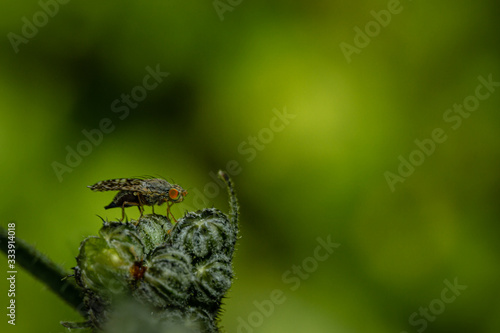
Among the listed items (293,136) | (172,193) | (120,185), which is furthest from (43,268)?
(293,136)

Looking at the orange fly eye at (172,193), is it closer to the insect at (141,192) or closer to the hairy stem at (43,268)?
the insect at (141,192)

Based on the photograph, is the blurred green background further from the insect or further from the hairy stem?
the hairy stem

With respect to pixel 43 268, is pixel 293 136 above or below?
above

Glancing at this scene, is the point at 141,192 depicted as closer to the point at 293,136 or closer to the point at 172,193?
the point at 172,193

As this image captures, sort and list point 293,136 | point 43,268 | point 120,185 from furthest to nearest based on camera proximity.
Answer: point 293,136 < point 120,185 < point 43,268

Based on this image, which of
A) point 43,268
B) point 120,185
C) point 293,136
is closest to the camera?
point 43,268

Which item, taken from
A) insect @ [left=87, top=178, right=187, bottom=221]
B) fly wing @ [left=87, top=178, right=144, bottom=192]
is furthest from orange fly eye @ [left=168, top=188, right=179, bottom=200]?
fly wing @ [left=87, top=178, right=144, bottom=192]

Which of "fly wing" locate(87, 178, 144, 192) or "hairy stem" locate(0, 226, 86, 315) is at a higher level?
"fly wing" locate(87, 178, 144, 192)

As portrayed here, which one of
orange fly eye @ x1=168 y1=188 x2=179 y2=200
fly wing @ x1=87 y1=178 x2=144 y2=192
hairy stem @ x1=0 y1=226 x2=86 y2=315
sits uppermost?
orange fly eye @ x1=168 y1=188 x2=179 y2=200
